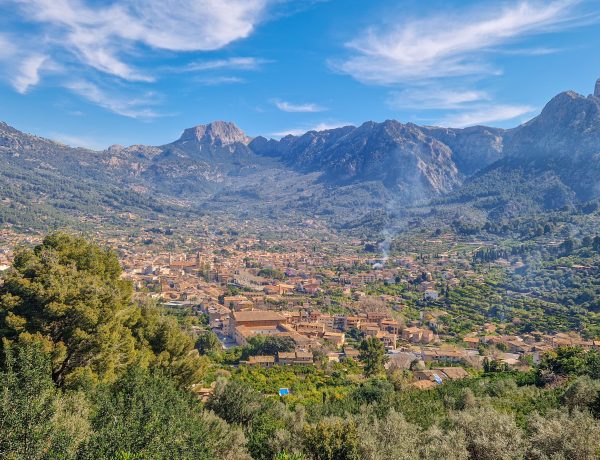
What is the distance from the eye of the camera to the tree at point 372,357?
27781 millimetres

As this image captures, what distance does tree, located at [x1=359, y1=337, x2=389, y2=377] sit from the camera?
2778 cm

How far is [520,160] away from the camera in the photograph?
153500mm

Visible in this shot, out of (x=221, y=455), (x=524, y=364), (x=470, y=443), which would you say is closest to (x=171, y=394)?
(x=221, y=455)

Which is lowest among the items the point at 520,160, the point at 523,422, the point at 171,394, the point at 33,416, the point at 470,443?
the point at 523,422

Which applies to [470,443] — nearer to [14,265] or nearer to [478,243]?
[14,265]

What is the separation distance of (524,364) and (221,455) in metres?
27.5

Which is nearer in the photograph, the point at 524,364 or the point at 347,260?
the point at 524,364

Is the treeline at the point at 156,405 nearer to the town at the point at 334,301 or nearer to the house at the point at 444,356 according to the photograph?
the town at the point at 334,301

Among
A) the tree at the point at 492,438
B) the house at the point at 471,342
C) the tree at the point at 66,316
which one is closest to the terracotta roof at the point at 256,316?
the house at the point at 471,342

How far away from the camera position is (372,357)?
28672 mm

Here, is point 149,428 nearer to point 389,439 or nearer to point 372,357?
point 389,439

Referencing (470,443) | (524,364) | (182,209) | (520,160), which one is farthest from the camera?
(182,209)

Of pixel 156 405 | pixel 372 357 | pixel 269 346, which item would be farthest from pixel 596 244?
pixel 156 405

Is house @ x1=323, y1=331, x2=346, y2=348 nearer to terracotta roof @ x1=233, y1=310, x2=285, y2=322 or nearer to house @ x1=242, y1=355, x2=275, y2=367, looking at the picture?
terracotta roof @ x1=233, y1=310, x2=285, y2=322
